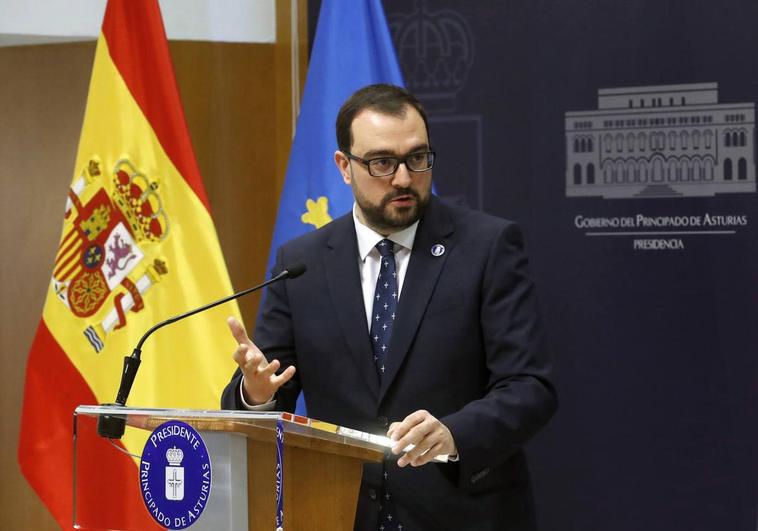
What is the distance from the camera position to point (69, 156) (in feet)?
12.8

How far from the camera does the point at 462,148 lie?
345 cm

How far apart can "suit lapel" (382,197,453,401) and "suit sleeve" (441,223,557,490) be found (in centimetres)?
12

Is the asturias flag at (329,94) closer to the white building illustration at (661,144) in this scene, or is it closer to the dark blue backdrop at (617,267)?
the dark blue backdrop at (617,267)

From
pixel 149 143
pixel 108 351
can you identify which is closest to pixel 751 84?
pixel 149 143

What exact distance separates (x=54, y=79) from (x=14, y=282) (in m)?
0.81

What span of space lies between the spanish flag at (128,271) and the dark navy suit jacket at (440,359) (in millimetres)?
877

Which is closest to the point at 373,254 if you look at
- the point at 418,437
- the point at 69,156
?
the point at 418,437

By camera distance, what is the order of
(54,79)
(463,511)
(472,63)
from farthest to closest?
(54,79)
(472,63)
(463,511)

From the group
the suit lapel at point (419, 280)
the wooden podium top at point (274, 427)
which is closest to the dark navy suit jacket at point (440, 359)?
the suit lapel at point (419, 280)

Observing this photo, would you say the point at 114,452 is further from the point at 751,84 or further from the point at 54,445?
the point at 751,84

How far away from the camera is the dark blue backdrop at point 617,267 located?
3.07 meters

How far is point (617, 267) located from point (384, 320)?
1.21m

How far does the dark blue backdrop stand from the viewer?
10.1ft

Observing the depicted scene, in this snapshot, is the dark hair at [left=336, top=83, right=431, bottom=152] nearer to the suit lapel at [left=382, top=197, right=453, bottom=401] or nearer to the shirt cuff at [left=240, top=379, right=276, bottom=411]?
the suit lapel at [left=382, top=197, right=453, bottom=401]
